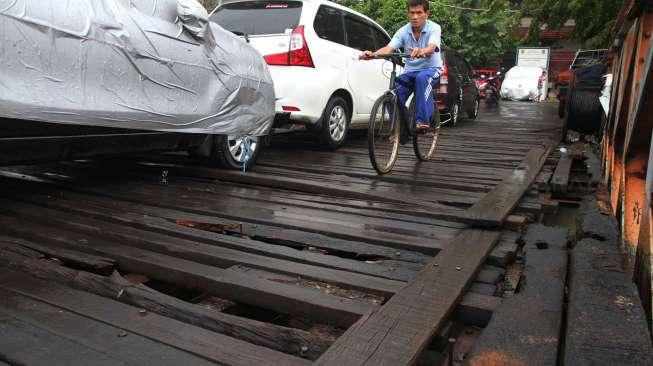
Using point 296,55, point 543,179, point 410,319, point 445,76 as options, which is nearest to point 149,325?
point 410,319

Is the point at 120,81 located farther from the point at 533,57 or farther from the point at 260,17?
the point at 533,57

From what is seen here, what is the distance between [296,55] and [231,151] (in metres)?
1.43

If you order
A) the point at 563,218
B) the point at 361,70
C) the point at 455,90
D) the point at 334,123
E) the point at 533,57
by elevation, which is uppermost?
the point at 533,57

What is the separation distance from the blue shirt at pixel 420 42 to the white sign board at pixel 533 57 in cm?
2362

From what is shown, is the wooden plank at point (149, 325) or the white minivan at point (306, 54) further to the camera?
the white minivan at point (306, 54)

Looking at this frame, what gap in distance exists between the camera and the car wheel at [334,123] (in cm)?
648

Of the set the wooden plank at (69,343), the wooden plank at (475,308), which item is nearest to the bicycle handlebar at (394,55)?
the wooden plank at (475,308)

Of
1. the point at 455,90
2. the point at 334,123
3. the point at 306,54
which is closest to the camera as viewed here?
the point at 306,54

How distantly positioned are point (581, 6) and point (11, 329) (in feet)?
42.6

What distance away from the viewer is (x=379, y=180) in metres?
5.15

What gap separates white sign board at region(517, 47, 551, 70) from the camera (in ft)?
88.3

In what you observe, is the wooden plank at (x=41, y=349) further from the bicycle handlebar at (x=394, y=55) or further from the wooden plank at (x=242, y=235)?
the bicycle handlebar at (x=394, y=55)

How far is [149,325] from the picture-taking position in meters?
2.13

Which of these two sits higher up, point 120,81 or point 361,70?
point 361,70
